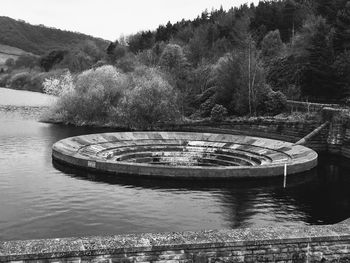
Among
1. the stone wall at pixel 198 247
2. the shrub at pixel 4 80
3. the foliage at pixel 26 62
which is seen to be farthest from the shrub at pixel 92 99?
the foliage at pixel 26 62

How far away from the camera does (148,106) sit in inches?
2313

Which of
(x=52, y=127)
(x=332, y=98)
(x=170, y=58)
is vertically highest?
(x=170, y=58)

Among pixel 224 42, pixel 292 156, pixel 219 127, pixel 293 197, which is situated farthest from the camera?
pixel 224 42

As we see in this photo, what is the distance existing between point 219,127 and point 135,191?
30.7m

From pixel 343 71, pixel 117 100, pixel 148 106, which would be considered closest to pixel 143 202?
pixel 148 106

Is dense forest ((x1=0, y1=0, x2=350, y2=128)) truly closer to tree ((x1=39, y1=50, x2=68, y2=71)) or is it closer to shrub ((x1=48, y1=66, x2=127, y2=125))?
shrub ((x1=48, y1=66, x2=127, y2=125))

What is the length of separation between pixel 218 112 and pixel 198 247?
51633mm

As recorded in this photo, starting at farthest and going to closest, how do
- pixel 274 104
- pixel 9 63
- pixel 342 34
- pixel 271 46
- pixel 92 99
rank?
pixel 9 63
pixel 271 46
pixel 342 34
pixel 92 99
pixel 274 104

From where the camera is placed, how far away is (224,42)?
332 ft

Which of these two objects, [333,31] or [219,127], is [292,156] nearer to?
[219,127]

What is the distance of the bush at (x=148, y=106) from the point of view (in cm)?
5900

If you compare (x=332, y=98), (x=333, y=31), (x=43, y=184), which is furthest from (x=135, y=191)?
(x=333, y=31)

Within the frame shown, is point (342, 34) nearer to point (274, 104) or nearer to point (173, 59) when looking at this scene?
point (274, 104)

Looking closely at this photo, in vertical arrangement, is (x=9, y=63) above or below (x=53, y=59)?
below
